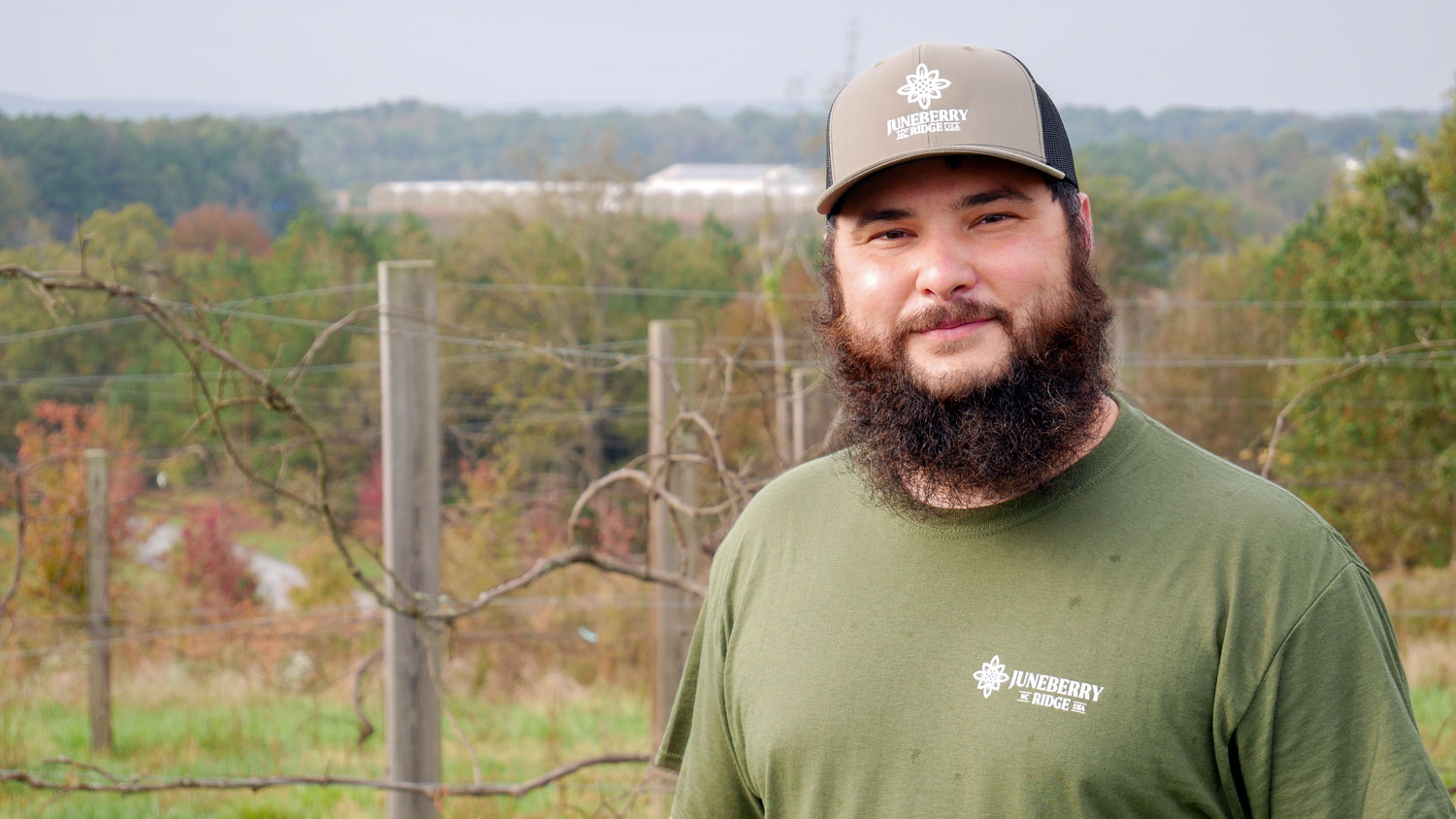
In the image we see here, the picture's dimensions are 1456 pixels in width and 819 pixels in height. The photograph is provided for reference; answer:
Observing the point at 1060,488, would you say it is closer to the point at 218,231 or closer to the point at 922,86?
the point at 922,86

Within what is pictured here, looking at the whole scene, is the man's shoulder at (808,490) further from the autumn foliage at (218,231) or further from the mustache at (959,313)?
the autumn foliage at (218,231)

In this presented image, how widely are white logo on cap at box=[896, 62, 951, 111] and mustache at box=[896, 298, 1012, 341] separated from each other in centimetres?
22

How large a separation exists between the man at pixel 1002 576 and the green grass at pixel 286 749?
341 centimetres

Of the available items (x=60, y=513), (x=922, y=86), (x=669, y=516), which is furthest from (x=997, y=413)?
(x=60, y=513)

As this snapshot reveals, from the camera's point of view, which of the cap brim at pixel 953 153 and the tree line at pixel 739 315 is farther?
the tree line at pixel 739 315

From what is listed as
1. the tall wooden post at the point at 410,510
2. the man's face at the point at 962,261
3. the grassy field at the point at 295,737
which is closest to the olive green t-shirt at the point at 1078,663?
the man's face at the point at 962,261

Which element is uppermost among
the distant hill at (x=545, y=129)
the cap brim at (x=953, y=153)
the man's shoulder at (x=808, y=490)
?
the distant hill at (x=545, y=129)

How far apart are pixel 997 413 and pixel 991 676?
11.5 inches

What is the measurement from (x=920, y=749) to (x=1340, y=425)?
21480 mm

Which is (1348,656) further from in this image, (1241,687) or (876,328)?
(876,328)

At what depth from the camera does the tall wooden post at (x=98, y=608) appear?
307 inches

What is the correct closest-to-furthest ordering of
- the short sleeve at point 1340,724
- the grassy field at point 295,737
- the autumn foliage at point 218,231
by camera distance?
the short sleeve at point 1340,724, the grassy field at point 295,737, the autumn foliage at point 218,231

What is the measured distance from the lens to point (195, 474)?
3466cm

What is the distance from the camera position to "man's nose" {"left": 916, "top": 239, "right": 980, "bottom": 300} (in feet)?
4.57
